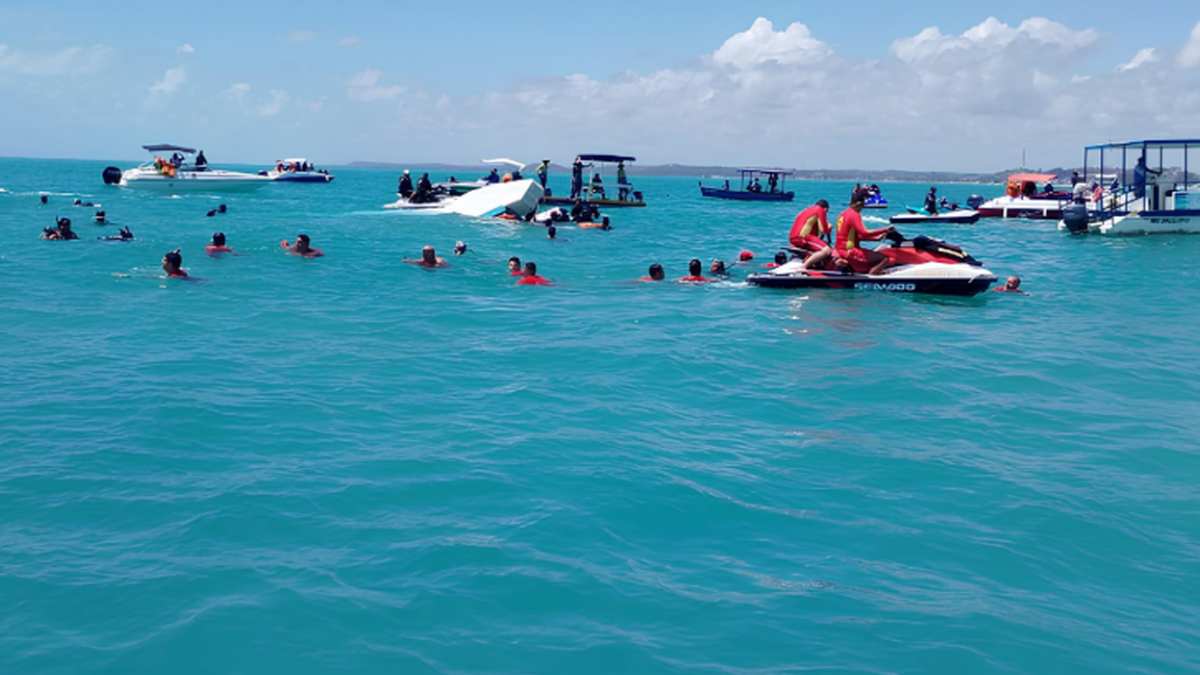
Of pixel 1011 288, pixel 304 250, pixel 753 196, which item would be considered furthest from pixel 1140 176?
pixel 753 196

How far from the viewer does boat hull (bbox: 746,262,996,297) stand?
2069 centimetres

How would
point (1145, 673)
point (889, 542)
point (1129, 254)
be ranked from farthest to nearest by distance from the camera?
point (1129, 254)
point (889, 542)
point (1145, 673)

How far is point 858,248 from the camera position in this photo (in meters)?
21.6

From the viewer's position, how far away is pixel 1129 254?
3353cm

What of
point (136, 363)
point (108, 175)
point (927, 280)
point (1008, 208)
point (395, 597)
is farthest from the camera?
point (108, 175)

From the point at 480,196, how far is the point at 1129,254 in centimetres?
2733

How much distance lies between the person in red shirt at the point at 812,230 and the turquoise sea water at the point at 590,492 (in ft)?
14.3

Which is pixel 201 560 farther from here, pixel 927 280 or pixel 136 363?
pixel 927 280

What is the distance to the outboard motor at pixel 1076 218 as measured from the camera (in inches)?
1671

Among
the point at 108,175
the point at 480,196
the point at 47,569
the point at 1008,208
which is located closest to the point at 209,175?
the point at 108,175


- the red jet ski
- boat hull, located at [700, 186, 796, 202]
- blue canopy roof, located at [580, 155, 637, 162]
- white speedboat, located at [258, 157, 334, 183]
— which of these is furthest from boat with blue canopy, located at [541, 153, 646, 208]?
white speedboat, located at [258, 157, 334, 183]

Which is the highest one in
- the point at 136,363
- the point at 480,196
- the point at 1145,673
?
the point at 480,196

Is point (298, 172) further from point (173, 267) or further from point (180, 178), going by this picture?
point (173, 267)

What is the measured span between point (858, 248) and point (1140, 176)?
26.7 m
